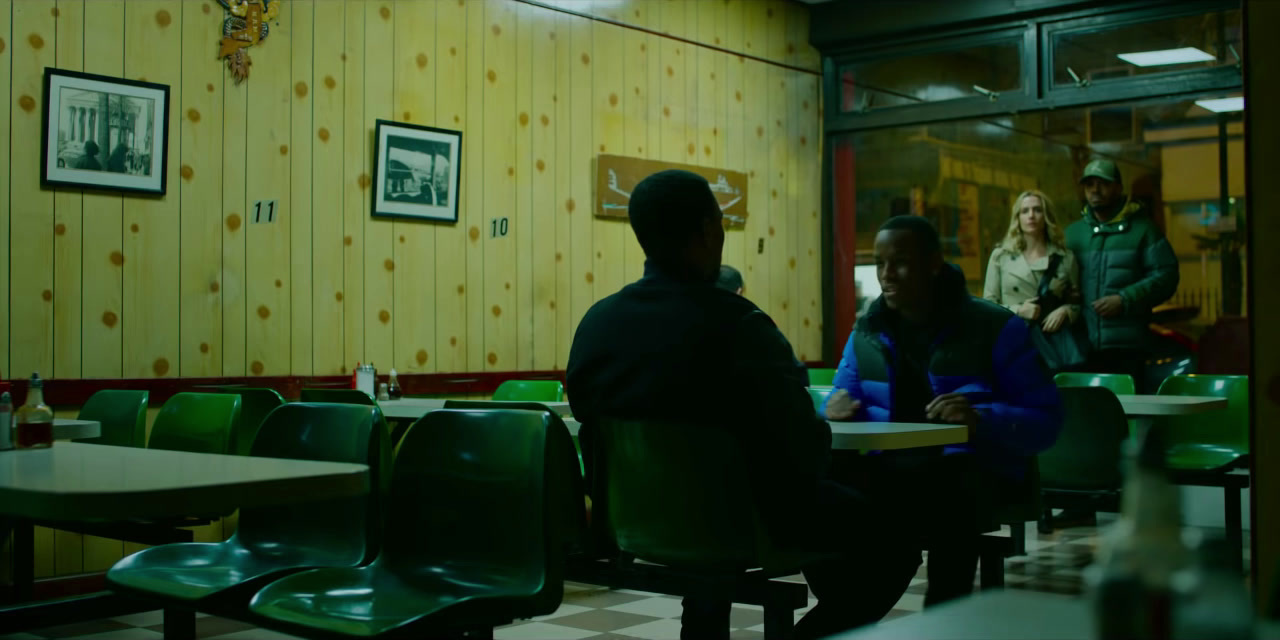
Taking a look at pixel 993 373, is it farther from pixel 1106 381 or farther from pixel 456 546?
pixel 1106 381

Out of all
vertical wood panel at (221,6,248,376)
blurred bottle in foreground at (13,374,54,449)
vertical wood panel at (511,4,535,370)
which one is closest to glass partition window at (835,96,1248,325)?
vertical wood panel at (511,4,535,370)

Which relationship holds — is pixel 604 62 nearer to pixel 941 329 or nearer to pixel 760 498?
pixel 941 329

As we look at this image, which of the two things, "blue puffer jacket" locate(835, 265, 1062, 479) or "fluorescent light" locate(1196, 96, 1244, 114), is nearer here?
"blue puffer jacket" locate(835, 265, 1062, 479)

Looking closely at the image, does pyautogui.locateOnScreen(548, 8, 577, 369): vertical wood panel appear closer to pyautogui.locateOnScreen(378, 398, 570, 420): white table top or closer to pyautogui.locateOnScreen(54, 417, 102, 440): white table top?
pyautogui.locateOnScreen(378, 398, 570, 420): white table top

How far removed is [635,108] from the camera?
7414 mm

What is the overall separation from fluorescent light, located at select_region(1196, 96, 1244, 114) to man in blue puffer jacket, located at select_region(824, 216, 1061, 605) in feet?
16.3

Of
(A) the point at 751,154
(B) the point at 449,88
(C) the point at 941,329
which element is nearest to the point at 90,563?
(B) the point at 449,88

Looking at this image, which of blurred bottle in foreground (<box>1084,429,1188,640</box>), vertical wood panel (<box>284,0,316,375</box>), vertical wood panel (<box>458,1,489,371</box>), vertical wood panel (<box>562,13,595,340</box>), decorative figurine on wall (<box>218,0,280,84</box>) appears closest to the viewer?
blurred bottle in foreground (<box>1084,429,1188,640</box>)

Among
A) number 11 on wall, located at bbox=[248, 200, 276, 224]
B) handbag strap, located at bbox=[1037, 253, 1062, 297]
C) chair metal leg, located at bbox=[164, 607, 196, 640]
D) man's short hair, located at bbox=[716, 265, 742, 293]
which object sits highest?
number 11 on wall, located at bbox=[248, 200, 276, 224]

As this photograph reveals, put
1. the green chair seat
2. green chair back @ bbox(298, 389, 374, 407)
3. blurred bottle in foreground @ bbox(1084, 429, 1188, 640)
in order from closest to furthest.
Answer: blurred bottle in foreground @ bbox(1084, 429, 1188, 640) < green chair back @ bbox(298, 389, 374, 407) < the green chair seat

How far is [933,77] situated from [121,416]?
19.5ft

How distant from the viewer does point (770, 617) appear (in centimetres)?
237

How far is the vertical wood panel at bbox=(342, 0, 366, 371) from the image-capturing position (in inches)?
236

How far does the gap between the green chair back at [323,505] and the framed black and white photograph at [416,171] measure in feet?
11.2
